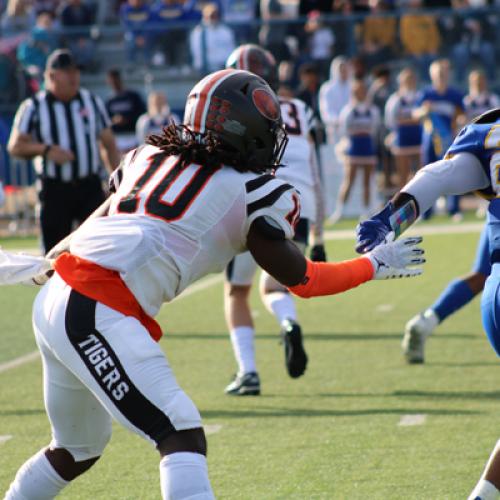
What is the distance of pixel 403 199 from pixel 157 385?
1084mm

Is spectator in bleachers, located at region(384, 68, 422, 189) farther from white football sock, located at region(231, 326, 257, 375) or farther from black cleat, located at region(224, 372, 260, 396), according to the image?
black cleat, located at region(224, 372, 260, 396)

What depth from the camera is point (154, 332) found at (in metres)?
3.33

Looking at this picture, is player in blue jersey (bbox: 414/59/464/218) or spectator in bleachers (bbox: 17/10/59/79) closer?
player in blue jersey (bbox: 414/59/464/218)

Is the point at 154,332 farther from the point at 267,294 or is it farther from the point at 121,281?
the point at 267,294

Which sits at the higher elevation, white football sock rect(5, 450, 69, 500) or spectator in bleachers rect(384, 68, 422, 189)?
white football sock rect(5, 450, 69, 500)

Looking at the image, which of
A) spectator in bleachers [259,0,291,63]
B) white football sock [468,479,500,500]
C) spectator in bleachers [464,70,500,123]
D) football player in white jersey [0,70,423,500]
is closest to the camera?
football player in white jersey [0,70,423,500]

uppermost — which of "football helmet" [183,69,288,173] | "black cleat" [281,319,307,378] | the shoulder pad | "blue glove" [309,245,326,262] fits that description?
"football helmet" [183,69,288,173]

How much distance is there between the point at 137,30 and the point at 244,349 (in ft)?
39.1

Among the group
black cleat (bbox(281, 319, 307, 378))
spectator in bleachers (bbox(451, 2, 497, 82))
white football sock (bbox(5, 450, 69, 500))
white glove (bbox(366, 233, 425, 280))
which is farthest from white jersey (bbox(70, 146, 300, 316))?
spectator in bleachers (bbox(451, 2, 497, 82))

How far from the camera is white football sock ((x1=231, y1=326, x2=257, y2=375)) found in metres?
6.01

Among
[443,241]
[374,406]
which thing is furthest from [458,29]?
[374,406]

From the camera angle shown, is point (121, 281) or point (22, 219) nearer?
point (121, 281)

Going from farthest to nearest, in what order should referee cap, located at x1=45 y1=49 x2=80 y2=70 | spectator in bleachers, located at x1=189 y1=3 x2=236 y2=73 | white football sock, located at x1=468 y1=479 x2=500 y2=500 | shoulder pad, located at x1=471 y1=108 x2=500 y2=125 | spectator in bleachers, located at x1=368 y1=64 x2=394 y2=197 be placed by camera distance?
spectator in bleachers, located at x1=189 y1=3 x2=236 y2=73 < spectator in bleachers, located at x1=368 y1=64 x2=394 y2=197 < referee cap, located at x1=45 y1=49 x2=80 y2=70 < shoulder pad, located at x1=471 y1=108 x2=500 y2=125 < white football sock, located at x1=468 y1=479 x2=500 y2=500

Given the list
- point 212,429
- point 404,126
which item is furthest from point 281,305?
point 404,126
